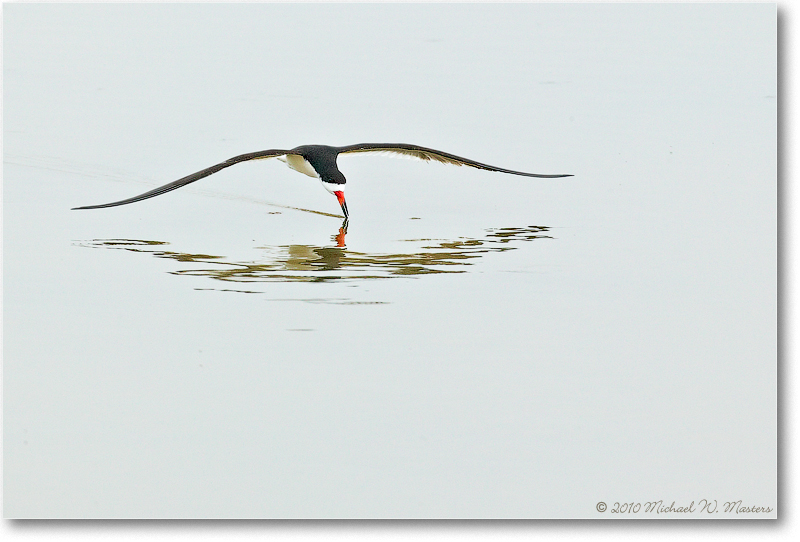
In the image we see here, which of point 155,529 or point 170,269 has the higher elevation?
point 170,269

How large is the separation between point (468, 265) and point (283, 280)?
1.67 metres

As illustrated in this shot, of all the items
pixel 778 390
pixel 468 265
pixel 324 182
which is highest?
pixel 324 182

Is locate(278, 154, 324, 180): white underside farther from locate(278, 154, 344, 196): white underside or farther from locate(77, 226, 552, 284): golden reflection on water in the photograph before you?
locate(77, 226, 552, 284): golden reflection on water

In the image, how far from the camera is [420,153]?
11289 millimetres

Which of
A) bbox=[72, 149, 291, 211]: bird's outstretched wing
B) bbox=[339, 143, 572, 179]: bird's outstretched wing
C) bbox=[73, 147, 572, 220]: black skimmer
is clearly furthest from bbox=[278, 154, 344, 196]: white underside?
bbox=[72, 149, 291, 211]: bird's outstretched wing

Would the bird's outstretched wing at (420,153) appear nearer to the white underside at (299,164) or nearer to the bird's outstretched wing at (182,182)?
the white underside at (299,164)

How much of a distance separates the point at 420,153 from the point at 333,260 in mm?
2359

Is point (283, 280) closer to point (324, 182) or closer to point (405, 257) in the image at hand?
point (405, 257)

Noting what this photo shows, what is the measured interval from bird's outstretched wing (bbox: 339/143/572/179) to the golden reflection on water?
4.24 ft

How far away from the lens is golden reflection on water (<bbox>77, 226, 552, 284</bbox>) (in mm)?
8930

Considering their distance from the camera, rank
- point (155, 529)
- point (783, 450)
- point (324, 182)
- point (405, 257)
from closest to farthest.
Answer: point (155, 529), point (783, 450), point (405, 257), point (324, 182)

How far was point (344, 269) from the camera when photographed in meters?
9.16

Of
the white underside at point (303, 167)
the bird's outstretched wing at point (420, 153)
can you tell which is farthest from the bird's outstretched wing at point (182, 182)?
the bird's outstretched wing at point (420, 153)

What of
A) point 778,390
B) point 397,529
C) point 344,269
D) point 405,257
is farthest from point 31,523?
point 778,390
